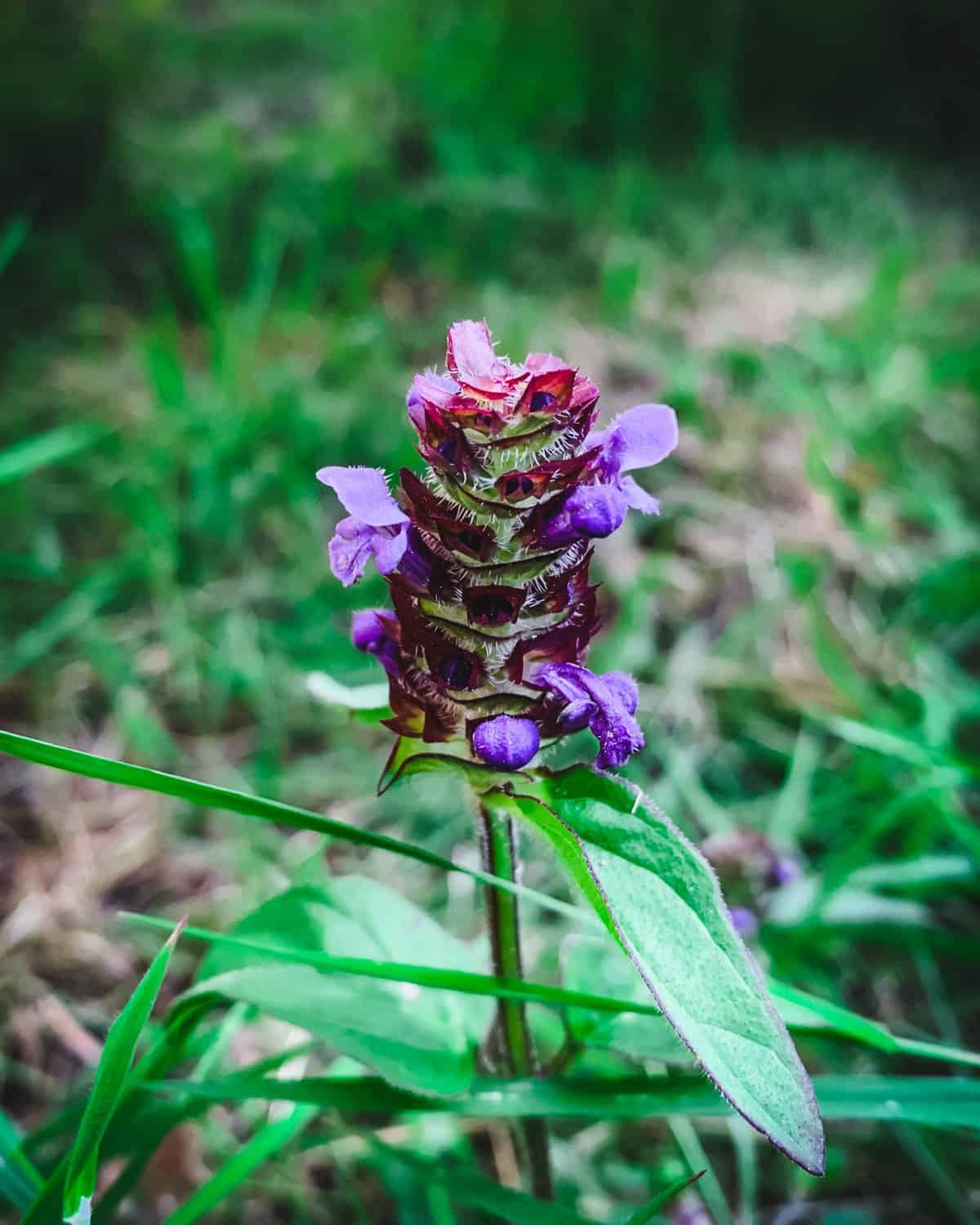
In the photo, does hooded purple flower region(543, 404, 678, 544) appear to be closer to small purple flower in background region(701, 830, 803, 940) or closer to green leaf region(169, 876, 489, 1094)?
green leaf region(169, 876, 489, 1094)

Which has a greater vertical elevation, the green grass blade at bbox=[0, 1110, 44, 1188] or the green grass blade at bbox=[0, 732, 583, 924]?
the green grass blade at bbox=[0, 732, 583, 924]

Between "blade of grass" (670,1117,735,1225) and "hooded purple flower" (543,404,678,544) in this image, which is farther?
"blade of grass" (670,1117,735,1225)

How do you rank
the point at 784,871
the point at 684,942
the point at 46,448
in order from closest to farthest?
the point at 684,942
the point at 784,871
the point at 46,448

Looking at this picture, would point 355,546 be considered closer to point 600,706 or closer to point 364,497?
point 364,497

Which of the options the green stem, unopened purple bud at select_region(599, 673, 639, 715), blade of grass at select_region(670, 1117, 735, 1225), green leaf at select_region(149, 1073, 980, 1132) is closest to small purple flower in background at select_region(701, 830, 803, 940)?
blade of grass at select_region(670, 1117, 735, 1225)

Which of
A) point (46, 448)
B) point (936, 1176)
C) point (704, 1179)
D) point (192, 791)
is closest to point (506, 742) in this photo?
point (192, 791)

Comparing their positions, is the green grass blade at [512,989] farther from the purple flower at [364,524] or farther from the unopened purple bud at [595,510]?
the unopened purple bud at [595,510]
